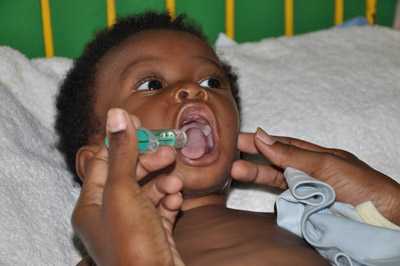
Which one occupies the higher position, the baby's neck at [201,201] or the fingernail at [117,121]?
the fingernail at [117,121]

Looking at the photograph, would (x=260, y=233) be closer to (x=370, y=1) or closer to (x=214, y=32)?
(x=214, y=32)

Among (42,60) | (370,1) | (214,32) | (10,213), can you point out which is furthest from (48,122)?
(370,1)

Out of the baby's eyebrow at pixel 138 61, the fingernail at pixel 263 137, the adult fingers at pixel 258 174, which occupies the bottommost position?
the adult fingers at pixel 258 174

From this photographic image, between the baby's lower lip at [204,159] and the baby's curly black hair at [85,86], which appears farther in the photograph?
the baby's curly black hair at [85,86]


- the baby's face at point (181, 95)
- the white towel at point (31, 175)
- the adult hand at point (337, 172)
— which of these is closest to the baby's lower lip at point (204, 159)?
the baby's face at point (181, 95)

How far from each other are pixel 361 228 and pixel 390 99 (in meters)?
0.55

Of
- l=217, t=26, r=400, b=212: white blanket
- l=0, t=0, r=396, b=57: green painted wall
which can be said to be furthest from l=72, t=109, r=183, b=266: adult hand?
l=0, t=0, r=396, b=57: green painted wall

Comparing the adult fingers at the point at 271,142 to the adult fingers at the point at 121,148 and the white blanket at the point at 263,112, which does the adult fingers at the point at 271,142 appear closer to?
the white blanket at the point at 263,112

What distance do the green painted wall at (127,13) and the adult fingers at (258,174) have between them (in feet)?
2.09

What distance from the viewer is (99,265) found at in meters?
1.20

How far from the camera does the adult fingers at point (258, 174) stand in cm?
147

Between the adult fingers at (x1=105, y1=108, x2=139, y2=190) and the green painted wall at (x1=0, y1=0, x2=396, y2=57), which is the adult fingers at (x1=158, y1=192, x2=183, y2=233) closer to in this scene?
the adult fingers at (x1=105, y1=108, x2=139, y2=190)

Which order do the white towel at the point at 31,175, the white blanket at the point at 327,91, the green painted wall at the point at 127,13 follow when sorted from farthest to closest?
the green painted wall at the point at 127,13 < the white blanket at the point at 327,91 < the white towel at the point at 31,175

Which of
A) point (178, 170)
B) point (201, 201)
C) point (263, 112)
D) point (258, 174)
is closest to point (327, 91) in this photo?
point (263, 112)
